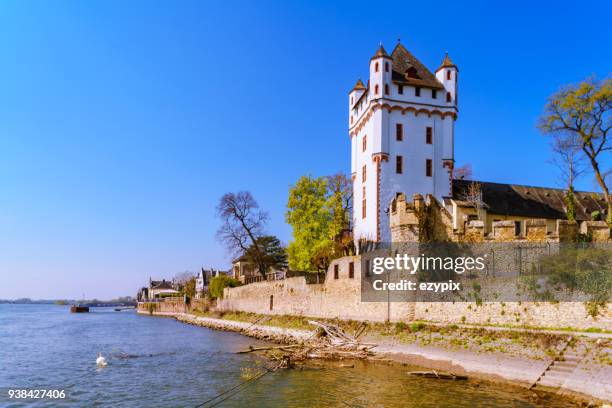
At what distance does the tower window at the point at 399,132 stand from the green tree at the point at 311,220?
11.1 metres

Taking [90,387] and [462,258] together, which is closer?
[90,387]

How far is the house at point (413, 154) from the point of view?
38.8 metres

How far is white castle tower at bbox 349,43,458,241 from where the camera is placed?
38938 millimetres

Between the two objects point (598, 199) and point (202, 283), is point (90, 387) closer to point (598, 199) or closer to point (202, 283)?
point (598, 199)

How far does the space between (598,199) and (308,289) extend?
25.5 metres

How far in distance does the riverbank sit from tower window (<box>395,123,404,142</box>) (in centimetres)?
1465

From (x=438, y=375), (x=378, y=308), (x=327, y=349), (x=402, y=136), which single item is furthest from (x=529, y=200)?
(x=438, y=375)

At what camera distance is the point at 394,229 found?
32406mm

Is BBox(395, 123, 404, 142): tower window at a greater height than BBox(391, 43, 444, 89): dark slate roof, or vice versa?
BBox(391, 43, 444, 89): dark slate roof

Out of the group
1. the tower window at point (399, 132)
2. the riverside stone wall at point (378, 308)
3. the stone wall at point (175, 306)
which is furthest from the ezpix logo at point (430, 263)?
the stone wall at point (175, 306)

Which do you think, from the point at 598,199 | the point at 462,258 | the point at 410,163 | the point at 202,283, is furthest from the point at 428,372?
the point at 202,283

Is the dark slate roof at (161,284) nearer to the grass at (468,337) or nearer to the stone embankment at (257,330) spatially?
the stone embankment at (257,330)

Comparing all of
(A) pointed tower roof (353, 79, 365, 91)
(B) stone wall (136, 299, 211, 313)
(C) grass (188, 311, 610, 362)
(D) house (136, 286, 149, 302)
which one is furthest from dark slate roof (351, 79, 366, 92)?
(D) house (136, 286, 149, 302)

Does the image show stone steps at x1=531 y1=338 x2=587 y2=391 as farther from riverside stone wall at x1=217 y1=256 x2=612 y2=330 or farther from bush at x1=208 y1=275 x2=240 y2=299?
bush at x1=208 y1=275 x2=240 y2=299
